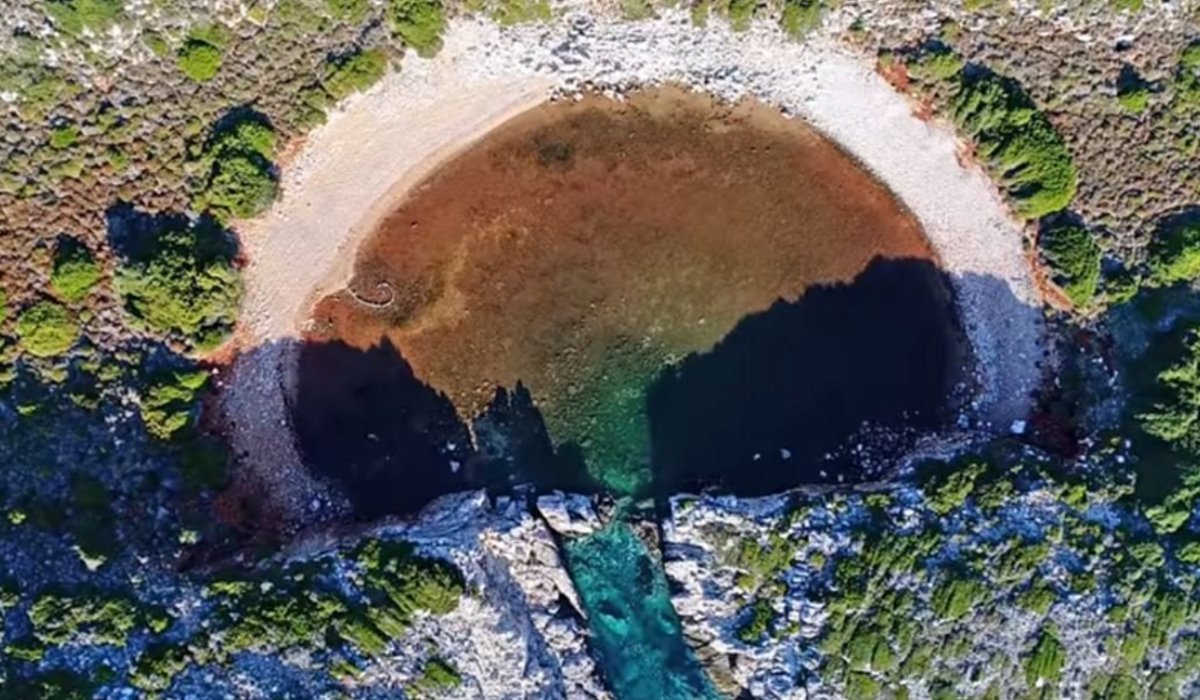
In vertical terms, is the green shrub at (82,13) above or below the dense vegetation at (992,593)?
above

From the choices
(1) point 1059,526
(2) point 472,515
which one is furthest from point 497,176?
(1) point 1059,526

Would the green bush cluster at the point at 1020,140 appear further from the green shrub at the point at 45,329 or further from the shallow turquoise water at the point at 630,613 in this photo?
the green shrub at the point at 45,329

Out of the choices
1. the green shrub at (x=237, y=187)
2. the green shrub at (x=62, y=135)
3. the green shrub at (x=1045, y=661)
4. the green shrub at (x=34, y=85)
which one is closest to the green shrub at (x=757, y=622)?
the green shrub at (x=1045, y=661)

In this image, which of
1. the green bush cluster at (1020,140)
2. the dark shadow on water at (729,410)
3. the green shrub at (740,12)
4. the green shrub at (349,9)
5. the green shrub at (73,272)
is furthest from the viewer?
the dark shadow on water at (729,410)

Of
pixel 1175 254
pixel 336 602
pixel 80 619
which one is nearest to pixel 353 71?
pixel 336 602

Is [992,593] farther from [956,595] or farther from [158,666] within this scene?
[158,666]

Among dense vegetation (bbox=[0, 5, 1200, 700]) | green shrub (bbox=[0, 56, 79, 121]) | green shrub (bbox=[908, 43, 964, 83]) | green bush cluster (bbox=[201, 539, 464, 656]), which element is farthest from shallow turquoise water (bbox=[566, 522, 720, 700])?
green shrub (bbox=[0, 56, 79, 121])

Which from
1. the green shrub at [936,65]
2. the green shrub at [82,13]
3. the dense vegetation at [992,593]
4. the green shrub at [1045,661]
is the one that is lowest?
the green shrub at [1045,661]
